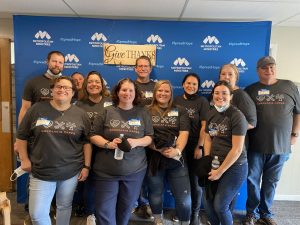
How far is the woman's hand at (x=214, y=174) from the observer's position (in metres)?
2.12

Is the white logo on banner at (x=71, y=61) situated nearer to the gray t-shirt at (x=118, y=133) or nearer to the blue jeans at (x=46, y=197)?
the gray t-shirt at (x=118, y=133)

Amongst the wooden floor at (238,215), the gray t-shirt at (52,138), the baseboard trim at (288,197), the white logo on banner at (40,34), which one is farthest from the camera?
the baseboard trim at (288,197)

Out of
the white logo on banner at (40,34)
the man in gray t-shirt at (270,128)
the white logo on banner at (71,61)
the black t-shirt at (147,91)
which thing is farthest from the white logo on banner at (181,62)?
the white logo on banner at (40,34)

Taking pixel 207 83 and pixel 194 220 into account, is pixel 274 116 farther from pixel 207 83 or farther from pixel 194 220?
pixel 194 220

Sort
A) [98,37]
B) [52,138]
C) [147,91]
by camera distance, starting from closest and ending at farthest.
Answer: [52,138] → [147,91] → [98,37]

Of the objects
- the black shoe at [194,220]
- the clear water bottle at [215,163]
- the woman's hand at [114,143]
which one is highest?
the woman's hand at [114,143]

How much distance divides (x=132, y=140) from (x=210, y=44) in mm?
1643

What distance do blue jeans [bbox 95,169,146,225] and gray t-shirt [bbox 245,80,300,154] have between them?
4.27ft

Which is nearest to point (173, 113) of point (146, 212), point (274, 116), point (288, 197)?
point (274, 116)

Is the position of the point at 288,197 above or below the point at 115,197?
below

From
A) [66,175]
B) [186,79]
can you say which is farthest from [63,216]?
[186,79]

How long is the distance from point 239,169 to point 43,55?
7.93 feet

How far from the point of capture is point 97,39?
2998 millimetres

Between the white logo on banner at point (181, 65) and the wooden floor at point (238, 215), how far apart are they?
1.70m
